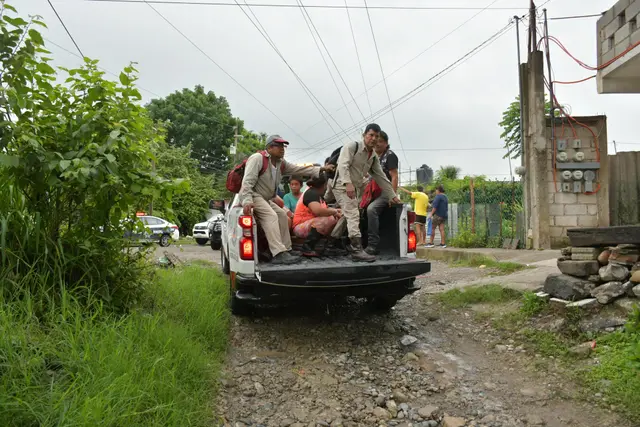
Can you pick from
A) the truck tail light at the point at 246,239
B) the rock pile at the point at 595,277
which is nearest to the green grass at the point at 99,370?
the truck tail light at the point at 246,239

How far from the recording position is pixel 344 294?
4.39m

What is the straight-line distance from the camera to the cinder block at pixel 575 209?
348 inches

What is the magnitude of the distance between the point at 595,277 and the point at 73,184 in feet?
14.8

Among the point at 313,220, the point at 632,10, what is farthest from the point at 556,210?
the point at 313,220

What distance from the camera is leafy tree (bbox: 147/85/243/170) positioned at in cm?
3647

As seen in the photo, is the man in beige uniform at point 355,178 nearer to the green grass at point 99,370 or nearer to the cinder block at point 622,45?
the green grass at point 99,370

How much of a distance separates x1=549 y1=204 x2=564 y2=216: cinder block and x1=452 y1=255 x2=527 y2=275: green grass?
168 cm

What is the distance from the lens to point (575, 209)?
8883 millimetres

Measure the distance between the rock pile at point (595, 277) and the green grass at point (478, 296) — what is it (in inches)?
26.5

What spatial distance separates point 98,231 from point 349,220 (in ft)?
7.31

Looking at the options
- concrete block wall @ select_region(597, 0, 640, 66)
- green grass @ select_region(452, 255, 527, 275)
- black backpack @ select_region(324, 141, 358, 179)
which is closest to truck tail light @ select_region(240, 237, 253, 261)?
black backpack @ select_region(324, 141, 358, 179)

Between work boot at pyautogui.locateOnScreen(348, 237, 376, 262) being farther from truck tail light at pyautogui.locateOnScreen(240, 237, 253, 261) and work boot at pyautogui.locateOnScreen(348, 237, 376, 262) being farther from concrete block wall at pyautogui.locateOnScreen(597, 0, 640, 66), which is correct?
concrete block wall at pyautogui.locateOnScreen(597, 0, 640, 66)

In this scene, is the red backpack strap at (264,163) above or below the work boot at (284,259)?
above

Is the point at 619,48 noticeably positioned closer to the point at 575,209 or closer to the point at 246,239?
the point at 575,209
